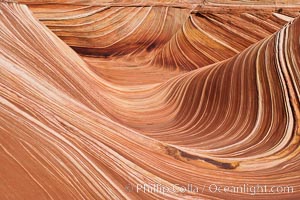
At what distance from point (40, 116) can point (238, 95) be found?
1237 millimetres

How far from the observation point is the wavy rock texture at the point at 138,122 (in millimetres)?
1245

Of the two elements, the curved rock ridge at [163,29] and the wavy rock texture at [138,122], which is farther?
the curved rock ridge at [163,29]

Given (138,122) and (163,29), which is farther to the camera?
(163,29)

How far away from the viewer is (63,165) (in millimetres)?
1237

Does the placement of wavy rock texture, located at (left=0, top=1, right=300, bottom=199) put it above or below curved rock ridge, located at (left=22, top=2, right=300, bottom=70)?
below

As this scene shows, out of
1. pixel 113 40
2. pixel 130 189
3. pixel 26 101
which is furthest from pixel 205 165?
pixel 113 40

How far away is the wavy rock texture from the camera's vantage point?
125 cm

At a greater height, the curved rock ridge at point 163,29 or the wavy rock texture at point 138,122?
the curved rock ridge at point 163,29

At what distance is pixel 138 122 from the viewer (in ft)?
7.41

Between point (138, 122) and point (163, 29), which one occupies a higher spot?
point (163, 29)

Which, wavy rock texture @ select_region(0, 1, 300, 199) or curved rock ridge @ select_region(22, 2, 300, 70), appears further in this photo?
curved rock ridge @ select_region(22, 2, 300, 70)

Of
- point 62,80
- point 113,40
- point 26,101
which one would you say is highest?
point 113,40

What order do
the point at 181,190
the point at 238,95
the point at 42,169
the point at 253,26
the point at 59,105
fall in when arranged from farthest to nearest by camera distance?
the point at 253,26
the point at 238,95
the point at 59,105
the point at 181,190
the point at 42,169

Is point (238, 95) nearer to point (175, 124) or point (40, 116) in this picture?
point (175, 124)
